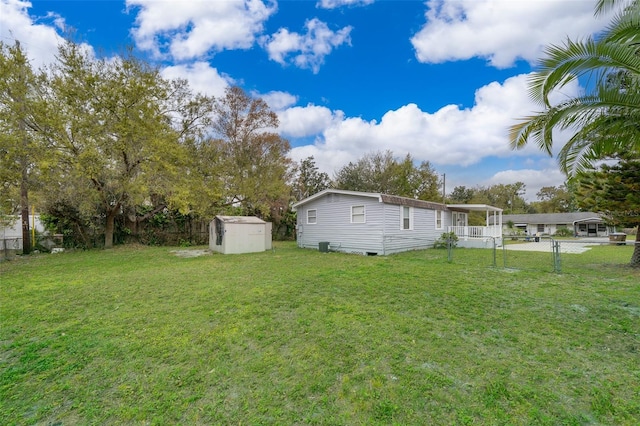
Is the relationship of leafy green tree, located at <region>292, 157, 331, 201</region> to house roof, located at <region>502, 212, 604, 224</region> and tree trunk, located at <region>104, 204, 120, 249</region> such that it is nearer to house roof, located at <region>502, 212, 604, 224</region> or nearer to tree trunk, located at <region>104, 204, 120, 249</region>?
tree trunk, located at <region>104, 204, 120, 249</region>

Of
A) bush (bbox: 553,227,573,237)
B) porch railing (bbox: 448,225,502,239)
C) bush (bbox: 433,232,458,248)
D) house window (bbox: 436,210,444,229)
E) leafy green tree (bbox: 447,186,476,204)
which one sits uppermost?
leafy green tree (bbox: 447,186,476,204)

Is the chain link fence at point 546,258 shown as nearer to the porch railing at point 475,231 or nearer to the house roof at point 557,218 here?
the porch railing at point 475,231

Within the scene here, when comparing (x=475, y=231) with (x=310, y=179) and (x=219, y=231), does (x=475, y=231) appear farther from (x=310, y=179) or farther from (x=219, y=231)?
(x=310, y=179)

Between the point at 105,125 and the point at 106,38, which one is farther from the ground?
the point at 106,38

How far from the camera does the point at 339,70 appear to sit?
1323 cm

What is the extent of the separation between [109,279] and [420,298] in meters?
7.12

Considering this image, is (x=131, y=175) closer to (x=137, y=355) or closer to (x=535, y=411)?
(x=137, y=355)

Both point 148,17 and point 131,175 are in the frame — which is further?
point 131,175

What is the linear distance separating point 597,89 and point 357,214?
883 centimetres

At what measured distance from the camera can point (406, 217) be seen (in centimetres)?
1348

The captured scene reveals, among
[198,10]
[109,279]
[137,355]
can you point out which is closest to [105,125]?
[198,10]

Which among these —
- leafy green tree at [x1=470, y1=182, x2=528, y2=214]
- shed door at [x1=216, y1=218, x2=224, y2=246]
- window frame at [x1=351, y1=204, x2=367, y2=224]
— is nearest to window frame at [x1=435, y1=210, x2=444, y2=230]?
window frame at [x1=351, y1=204, x2=367, y2=224]

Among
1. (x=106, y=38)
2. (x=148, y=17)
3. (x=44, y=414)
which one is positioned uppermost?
(x=106, y=38)

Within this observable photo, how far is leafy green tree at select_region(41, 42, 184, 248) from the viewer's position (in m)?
11.4
